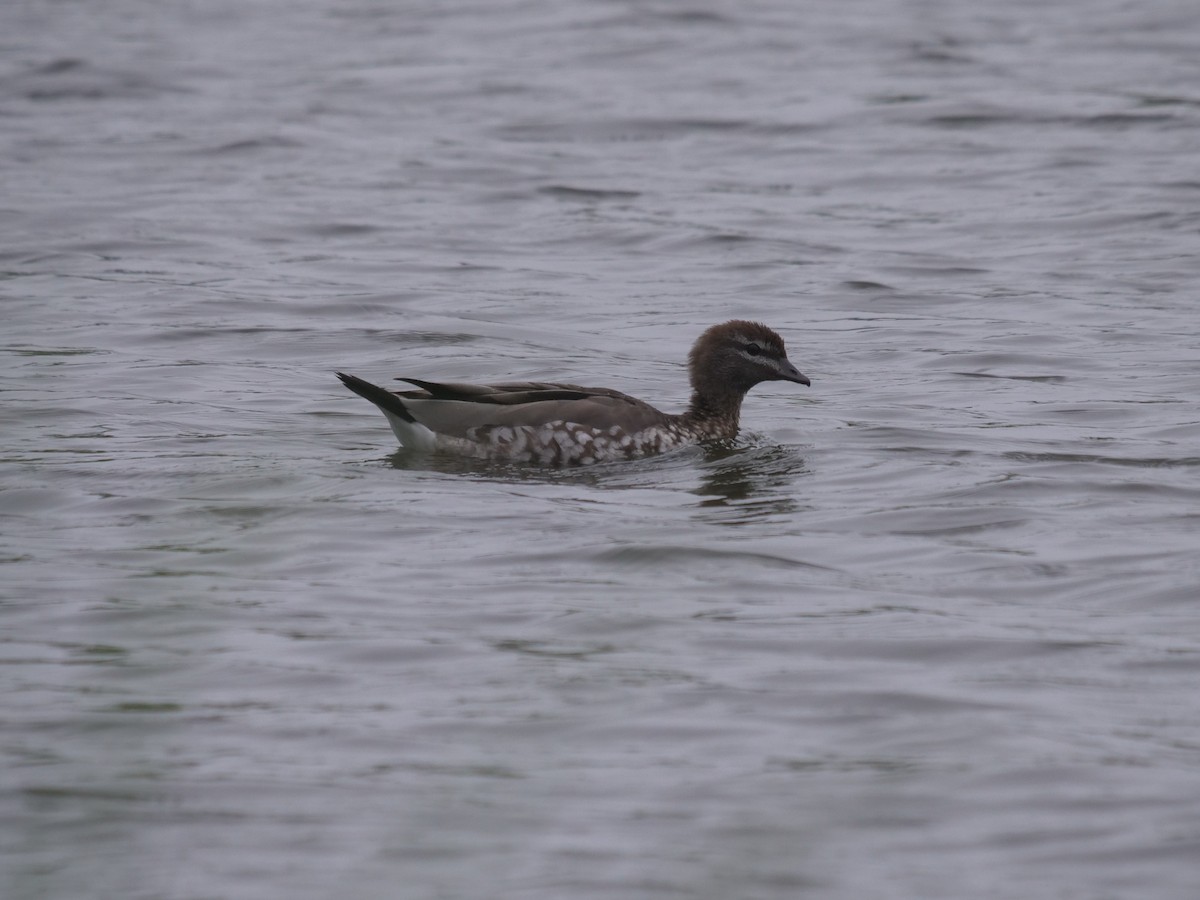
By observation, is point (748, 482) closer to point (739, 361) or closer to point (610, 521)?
point (739, 361)

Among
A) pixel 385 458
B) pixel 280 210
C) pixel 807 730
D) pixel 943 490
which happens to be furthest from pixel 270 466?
pixel 280 210

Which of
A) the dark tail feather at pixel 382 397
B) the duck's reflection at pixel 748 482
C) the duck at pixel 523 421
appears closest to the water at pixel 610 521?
the duck's reflection at pixel 748 482

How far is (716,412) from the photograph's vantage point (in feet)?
39.5

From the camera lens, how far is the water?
240 inches

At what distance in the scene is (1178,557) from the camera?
900cm

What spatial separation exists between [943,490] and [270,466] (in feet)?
11.8

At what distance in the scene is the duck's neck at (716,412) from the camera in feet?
39.3

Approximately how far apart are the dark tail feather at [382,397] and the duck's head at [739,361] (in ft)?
6.43

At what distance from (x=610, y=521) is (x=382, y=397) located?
1.80m

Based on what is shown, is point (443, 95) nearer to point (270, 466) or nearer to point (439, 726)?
point (270, 466)

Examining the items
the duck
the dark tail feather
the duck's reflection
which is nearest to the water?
the duck's reflection

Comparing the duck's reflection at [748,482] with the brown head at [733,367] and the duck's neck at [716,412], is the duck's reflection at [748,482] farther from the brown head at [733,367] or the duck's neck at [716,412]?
the brown head at [733,367]

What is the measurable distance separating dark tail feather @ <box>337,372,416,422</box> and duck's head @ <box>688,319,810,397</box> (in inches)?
77.2

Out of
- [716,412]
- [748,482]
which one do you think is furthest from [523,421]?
[716,412]
